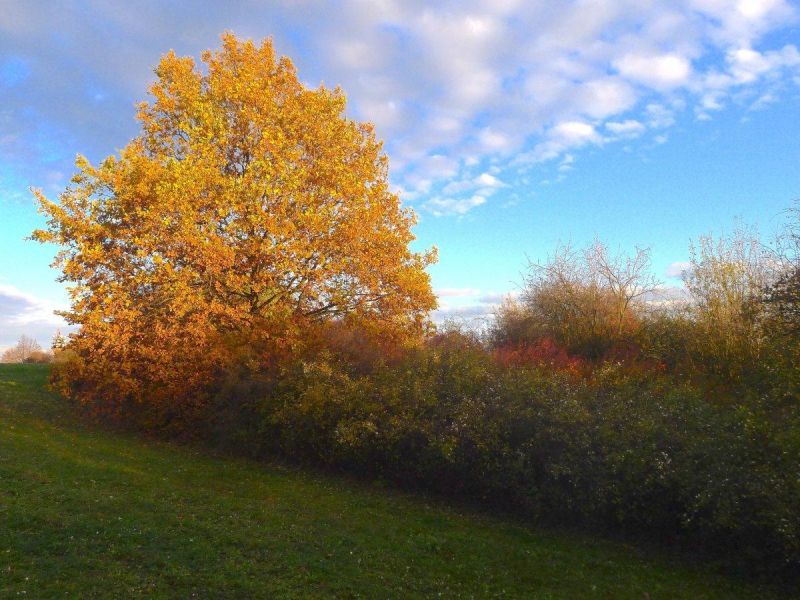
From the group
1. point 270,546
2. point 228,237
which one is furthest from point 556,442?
point 228,237

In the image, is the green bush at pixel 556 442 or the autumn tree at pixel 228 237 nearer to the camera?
the green bush at pixel 556 442

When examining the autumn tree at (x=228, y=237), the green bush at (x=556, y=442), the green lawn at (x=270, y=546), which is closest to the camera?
the green lawn at (x=270, y=546)

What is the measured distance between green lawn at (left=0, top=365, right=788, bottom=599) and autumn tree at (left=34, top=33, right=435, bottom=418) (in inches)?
173

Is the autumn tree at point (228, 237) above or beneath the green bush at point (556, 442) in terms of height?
above

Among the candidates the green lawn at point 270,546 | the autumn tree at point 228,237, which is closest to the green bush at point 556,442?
the green lawn at point 270,546

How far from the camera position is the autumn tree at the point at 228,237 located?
16250 mm

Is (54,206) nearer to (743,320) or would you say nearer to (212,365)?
(212,365)

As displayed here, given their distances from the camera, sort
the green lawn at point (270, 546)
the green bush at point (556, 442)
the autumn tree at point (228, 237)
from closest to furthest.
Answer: the green lawn at point (270, 546), the green bush at point (556, 442), the autumn tree at point (228, 237)

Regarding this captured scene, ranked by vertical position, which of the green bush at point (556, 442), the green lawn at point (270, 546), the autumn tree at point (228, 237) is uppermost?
the autumn tree at point (228, 237)

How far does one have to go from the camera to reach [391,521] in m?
10.3

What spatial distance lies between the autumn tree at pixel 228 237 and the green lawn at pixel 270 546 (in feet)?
14.4

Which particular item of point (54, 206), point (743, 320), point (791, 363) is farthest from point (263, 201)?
point (743, 320)

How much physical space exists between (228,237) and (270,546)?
11.5 metres

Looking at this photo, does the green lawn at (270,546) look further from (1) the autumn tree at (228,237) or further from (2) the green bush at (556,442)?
(1) the autumn tree at (228,237)
